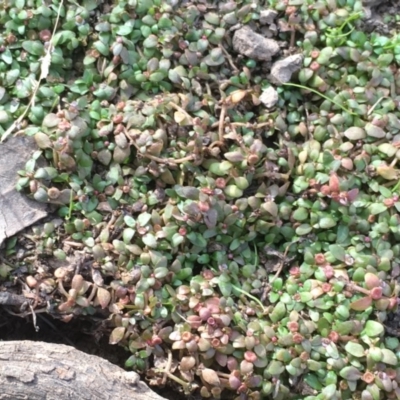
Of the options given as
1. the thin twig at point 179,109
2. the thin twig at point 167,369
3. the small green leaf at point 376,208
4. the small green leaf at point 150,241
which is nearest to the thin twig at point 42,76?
the thin twig at point 179,109

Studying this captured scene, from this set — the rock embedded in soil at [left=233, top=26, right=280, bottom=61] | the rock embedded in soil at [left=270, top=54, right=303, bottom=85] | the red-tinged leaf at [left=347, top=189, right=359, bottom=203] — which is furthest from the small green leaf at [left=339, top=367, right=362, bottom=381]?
the rock embedded in soil at [left=233, top=26, right=280, bottom=61]

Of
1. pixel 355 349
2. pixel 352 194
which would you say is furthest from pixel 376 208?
pixel 355 349

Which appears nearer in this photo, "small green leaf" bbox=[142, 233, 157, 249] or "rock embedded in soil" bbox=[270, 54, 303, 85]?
"small green leaf" bbox=[142, 233, 157, 249]

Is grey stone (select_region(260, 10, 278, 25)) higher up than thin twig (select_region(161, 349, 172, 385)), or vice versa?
grey stone (select_region(260, 10, 278, 25))

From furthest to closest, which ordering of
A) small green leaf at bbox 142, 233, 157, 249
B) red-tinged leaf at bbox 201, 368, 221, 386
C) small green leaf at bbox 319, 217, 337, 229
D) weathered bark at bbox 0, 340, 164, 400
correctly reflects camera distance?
1. small green leaf at bbox 319, 217, 337, 229
2. small green leaf at bbox 142, 233, 157, 249
3. red-tinged leaf at bbox 201, 368, 221, 386
4. weathered bark at bbox 0, 340, 164, 400

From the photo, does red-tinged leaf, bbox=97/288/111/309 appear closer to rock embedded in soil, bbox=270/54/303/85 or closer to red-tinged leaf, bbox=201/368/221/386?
red-tinged leaf, bbox=201/368/221/386

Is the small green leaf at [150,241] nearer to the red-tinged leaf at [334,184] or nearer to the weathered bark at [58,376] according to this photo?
the weathered bark at [58,376]

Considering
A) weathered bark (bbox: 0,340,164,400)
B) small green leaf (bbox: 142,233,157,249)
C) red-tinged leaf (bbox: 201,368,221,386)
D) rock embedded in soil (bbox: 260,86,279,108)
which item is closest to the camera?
weathered bark (bbox: 0,340,164,400)

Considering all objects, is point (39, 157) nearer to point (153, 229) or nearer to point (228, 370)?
point (153, 229)
